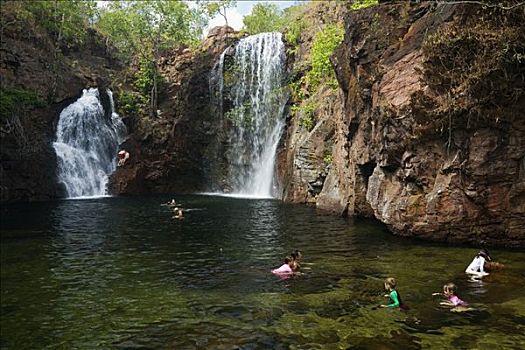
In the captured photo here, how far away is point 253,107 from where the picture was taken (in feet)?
157

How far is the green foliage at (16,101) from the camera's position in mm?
36069

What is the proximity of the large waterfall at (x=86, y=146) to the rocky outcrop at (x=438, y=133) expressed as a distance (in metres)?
29.8

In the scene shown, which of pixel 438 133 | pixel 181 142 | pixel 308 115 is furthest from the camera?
pixel 181 142

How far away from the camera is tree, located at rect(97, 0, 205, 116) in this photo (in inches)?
2135

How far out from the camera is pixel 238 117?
1900 inches

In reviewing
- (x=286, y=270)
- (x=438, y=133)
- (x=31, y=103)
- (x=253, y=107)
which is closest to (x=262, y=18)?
(x=253, y=107)

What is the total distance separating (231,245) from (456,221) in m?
9.72

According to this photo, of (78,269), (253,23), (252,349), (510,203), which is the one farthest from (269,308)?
(253,23)

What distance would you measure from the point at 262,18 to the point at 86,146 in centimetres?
3663

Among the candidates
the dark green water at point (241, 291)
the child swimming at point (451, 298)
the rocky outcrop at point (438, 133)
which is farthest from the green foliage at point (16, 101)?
the child swimming at point (451, 298)

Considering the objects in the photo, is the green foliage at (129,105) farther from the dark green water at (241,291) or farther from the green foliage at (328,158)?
the dark green water at (241,291)

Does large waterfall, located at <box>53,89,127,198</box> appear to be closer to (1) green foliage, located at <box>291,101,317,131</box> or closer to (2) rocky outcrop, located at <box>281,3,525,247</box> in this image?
(1) green foliage, located at <box>291,101,317,131</box>

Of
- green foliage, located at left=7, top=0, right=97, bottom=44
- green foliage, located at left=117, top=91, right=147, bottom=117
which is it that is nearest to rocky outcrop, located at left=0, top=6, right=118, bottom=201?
green foliage, located at left=7, top=0, right=97, bottom=44

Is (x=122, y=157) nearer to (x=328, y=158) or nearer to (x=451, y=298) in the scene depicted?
(x=328, y=158)
